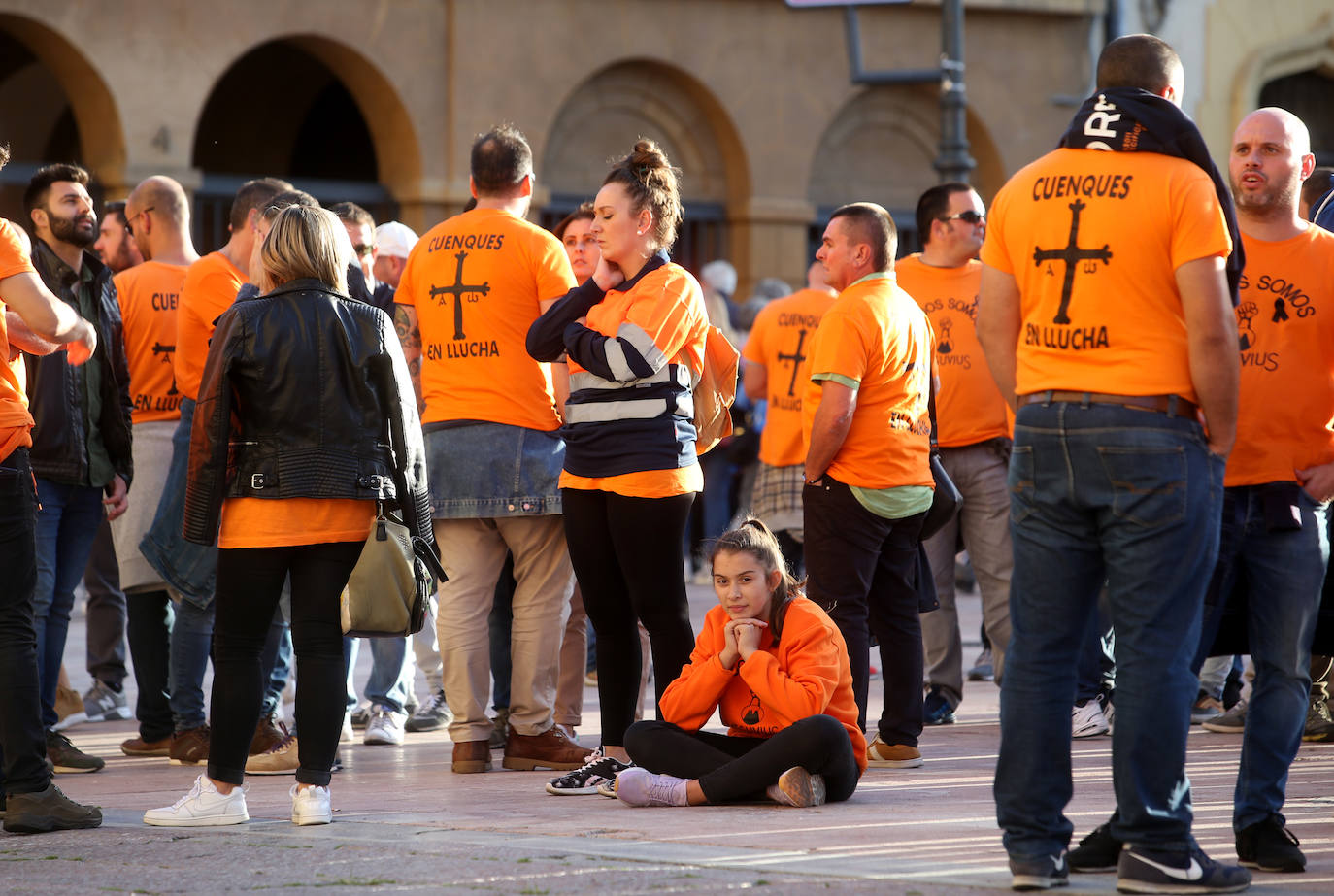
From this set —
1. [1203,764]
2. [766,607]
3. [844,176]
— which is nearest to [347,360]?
[766,607]

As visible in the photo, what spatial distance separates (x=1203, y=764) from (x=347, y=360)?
10.6 ft

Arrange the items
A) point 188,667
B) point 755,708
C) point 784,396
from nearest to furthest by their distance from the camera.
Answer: point 755,708, point 188,667, point 784,396

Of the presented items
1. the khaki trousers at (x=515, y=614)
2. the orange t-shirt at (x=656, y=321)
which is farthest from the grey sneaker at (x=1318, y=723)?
the khaki trousers at (x=515, y=614)

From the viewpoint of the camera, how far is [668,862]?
15.7 ft

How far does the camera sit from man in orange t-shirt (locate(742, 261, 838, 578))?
8.59m

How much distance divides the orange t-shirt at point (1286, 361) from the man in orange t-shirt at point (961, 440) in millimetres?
2780

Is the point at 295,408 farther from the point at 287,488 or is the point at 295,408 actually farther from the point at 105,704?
the point at 105,704

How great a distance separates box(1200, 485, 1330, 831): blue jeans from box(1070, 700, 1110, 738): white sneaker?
2.48 m

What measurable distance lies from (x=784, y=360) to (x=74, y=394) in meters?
3.46

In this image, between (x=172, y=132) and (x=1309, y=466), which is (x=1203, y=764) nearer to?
(x=1309, y=466)

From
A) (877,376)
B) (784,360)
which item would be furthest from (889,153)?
(877,376)

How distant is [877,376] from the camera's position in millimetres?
6844

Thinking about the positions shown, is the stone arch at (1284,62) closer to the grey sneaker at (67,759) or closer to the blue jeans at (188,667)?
A: the blue jeans at (188,667)

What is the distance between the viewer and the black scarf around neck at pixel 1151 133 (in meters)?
4.53
